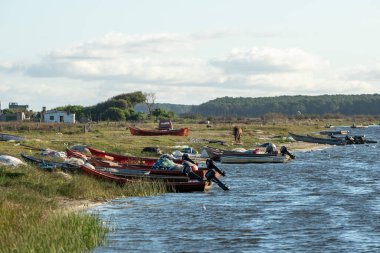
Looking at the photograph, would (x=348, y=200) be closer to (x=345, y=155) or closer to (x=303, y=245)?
(x=303, y=245)

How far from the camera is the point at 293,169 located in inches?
2264

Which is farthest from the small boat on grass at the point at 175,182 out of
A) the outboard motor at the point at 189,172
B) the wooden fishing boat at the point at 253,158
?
the wooden fishing boat at the point at 253,158

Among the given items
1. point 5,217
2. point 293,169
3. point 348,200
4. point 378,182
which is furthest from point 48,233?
point 293,169

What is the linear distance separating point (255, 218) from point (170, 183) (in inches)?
324

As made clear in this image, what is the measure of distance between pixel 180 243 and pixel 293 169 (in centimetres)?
3323

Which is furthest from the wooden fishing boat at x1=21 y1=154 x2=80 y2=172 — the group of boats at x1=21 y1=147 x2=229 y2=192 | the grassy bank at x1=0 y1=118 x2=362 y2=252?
the grassy bank at x1=0 y1=118 x2=362 y2=252

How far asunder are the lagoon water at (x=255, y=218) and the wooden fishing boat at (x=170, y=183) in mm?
571

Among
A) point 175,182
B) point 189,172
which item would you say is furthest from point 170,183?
point 189,172

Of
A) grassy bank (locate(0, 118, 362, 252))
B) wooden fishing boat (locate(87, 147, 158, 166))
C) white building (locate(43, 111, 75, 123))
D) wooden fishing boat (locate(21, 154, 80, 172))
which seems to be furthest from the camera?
white building (locate(43, 111, 75, 123))

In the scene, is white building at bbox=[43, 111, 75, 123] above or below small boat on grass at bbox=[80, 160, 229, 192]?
above

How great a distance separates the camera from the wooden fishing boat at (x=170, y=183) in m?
36.9

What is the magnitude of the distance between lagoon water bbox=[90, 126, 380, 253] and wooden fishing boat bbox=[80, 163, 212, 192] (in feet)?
1.87

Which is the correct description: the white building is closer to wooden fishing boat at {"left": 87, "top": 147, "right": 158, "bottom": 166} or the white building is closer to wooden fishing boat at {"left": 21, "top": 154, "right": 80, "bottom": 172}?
wooden fishing boat at {"left": 87, "top": 147, "right": 158, "bottom": 166}

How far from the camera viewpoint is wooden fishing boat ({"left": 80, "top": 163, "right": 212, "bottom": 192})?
3693cm
